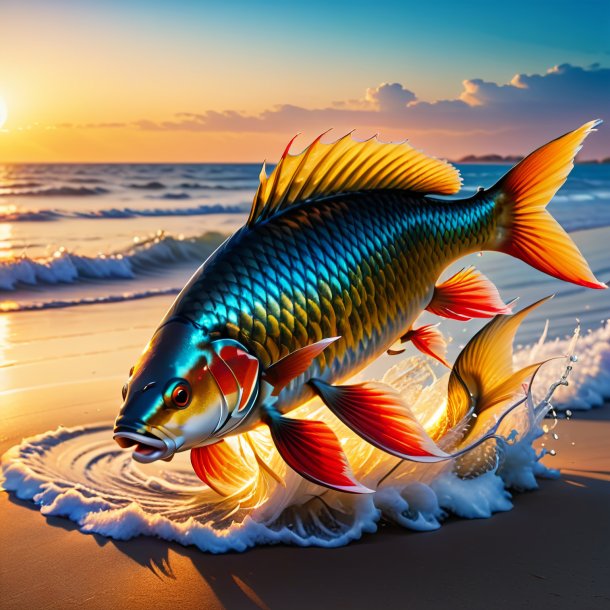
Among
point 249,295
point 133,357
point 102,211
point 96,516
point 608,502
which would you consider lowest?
point 102,211

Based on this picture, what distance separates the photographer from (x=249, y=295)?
2.61 metres

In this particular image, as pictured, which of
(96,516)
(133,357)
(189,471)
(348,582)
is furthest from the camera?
(133,357)

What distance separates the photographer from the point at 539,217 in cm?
313

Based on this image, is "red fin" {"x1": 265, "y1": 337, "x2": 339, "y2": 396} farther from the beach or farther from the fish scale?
the beach

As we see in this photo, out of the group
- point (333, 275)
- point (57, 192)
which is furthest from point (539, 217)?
point (57, 192)

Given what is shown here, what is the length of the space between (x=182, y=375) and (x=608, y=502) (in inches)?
70.2

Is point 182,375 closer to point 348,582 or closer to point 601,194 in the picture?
point 348,582

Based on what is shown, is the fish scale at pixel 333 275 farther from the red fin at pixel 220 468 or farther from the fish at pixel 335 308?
the red fin at pixel 220 468

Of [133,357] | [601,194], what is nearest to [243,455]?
[133,357]

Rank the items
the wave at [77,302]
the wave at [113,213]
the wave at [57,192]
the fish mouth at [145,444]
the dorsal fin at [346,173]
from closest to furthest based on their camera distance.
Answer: the fish mouth at [145,444] → the dorsal fin at [346,173] → the wave at [77,302] → the wave at [113,213] → the wave at [57,192]

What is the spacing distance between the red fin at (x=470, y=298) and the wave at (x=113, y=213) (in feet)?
57.2

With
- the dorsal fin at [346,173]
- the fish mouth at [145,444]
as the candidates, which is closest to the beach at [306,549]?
the fish mouth at [145,444]

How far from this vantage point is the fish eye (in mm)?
2424

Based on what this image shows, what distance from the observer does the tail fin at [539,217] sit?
310cm
